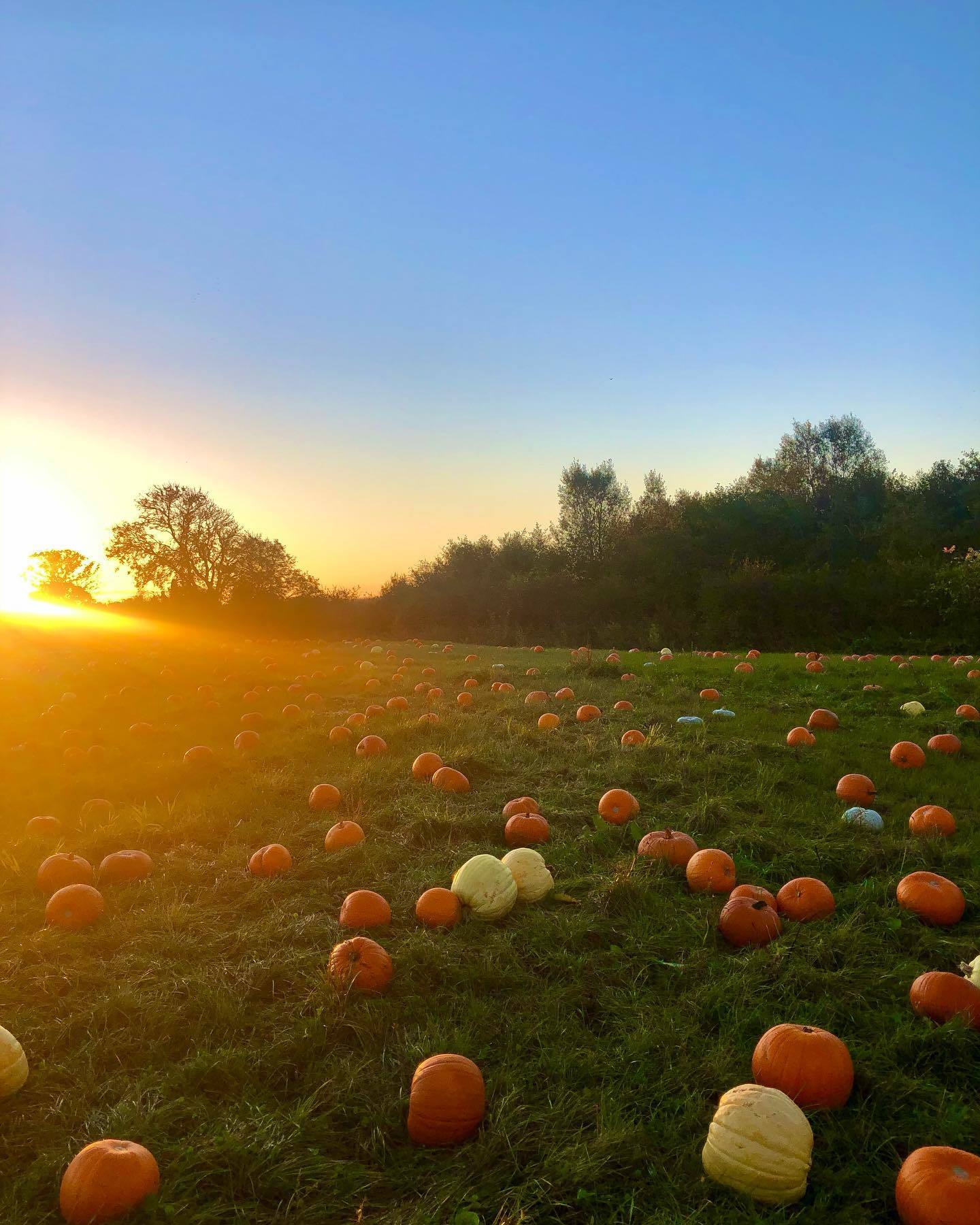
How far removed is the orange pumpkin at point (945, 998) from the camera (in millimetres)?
2875

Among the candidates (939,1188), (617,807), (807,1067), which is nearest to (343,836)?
(617,807)

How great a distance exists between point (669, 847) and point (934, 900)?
1365 millimetres

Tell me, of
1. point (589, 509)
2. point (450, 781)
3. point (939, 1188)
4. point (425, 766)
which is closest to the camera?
point (939, 1188)

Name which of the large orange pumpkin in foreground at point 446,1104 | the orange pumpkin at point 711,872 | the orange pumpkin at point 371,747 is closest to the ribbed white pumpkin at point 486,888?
the orange pumpkin at point 711,872

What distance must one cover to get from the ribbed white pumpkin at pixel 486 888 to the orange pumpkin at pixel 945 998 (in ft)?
6.21

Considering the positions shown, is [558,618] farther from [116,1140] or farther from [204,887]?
[116,1140]

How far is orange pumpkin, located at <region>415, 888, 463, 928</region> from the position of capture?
3.75m

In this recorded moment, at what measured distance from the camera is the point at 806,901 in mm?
3725

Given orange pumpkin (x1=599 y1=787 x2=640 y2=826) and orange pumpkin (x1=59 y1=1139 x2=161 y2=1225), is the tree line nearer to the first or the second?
orange pumpkin (x1=599 y1=787 x2=640 y2=826)

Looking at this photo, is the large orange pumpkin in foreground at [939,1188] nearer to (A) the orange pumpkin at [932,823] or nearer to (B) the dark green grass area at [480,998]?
(B) the dark green grass area at [480,998]

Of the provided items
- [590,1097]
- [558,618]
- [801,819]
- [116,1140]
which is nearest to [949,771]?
[801,819]

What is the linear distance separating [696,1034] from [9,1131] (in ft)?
8.23

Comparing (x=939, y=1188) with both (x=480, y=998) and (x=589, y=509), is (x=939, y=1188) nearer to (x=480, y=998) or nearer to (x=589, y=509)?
(x=480, y=998)

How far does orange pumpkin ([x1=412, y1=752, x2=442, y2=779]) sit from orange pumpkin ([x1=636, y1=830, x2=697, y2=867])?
2389 millimetres
